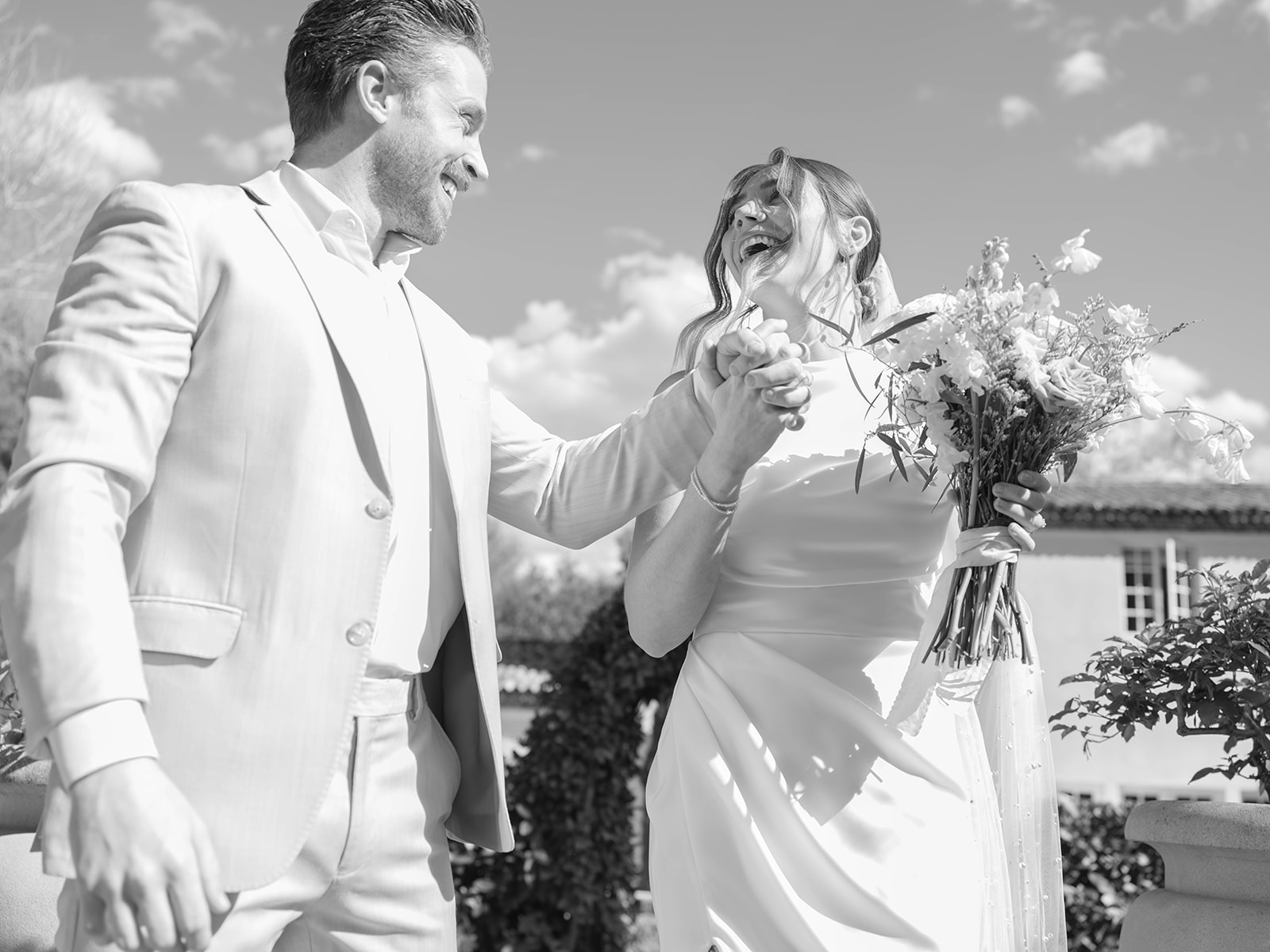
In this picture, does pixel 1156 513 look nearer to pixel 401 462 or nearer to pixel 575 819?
pixel 575 819

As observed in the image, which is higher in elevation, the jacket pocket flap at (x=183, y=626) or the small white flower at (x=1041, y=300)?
the small white flower at (x=1041, y=300)

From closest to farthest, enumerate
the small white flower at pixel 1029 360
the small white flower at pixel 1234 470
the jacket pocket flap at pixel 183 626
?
the jacket pocket flap at pixel 183 626
the small white flower at pixel 1029 360
the small white flower at pixel 1234 470

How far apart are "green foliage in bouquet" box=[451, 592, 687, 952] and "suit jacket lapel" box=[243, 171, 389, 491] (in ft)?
22.6

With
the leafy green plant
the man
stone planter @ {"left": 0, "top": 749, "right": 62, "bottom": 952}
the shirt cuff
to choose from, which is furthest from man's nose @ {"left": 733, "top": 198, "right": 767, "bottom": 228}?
the leafy green plant

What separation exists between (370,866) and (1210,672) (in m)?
3.36

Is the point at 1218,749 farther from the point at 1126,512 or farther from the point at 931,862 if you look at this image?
the point at 931,862

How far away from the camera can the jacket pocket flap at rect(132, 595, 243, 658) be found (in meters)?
1.92

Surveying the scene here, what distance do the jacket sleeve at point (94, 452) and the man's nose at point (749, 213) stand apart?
70.1 inches

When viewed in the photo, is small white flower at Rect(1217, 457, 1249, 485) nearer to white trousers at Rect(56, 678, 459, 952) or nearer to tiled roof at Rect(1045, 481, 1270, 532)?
white trousers at Rect(56, 678, 459, 952)

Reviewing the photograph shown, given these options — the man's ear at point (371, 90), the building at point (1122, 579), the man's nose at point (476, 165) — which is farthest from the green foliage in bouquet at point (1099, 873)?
the building at point (1122, 579)

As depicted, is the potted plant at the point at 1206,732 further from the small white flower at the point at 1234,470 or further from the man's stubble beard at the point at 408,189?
the man's stubble beard at the point at 408,189

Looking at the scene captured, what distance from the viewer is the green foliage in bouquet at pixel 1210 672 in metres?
4.21

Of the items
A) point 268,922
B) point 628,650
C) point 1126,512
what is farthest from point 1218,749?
point 268,922

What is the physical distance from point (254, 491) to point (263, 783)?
0.48 meters
